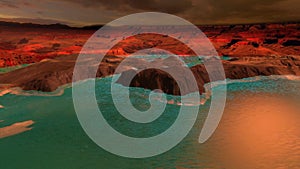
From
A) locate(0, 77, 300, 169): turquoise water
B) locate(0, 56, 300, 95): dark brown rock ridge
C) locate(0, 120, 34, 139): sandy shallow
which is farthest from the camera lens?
locate(0, 56, 300, 95): dark brown rock ridge

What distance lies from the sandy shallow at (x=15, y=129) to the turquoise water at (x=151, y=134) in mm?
607

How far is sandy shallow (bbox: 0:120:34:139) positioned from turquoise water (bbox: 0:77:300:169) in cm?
61

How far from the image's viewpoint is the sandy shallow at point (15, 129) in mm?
18875

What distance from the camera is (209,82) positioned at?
38594 mm

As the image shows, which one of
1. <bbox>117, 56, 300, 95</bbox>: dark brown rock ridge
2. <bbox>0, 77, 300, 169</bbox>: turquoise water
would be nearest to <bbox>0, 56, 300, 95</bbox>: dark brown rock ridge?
<bbox>117, 56, 300, 95</bbox>: dark brown rock ridge

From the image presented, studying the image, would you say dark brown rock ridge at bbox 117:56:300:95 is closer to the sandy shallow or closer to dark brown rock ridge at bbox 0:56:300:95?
dark brown rock ridge at bbox 0:56:300:95

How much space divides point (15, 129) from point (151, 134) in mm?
11104

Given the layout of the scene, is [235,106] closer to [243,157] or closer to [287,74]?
[243,157]

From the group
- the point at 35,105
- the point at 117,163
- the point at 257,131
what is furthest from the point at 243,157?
the point at 35,105

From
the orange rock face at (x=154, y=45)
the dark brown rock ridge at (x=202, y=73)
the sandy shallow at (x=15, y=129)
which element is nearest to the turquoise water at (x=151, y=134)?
the sandy shallow at (x=15, y=129)

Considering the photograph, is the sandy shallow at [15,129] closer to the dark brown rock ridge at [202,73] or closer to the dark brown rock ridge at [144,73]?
the dark brown rock ridge at [144,73]

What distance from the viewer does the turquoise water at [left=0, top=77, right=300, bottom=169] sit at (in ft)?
47.4

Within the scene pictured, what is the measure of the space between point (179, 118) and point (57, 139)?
10.6 meters

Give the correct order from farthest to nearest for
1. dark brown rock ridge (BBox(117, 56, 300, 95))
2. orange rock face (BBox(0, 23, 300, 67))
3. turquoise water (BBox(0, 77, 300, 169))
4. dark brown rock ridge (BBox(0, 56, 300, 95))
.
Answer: orange rock face (BBox(0, 23, 300, 67)) → dark brown rock ridge (BBox(0, 56, 300, 95)) → dark brown rock ridge (BBox(117, 56, 300, 95)) → turquoise water (BBox(0, 77, 300, 169))
